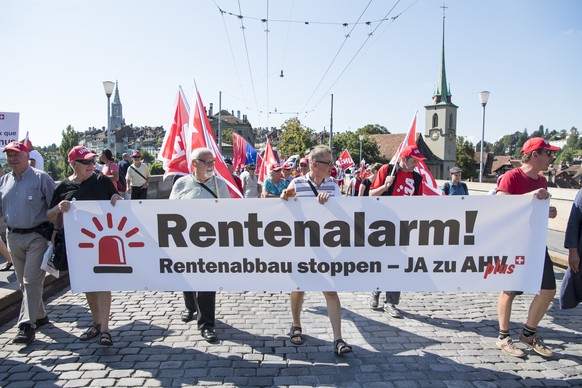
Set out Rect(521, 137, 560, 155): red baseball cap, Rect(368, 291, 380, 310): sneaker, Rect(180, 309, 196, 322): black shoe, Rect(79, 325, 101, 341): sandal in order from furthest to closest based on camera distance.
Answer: Rect(368, 291, 380, 310): sneaker, Rect(180, 309, 196, 322): black shoe, Rect(79, 325, 101, 341): sandal, Rect(521, 137, 560, 155): red baseball cap

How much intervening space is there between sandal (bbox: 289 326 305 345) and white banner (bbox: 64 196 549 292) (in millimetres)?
536

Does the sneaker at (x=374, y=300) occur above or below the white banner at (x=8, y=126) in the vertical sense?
below

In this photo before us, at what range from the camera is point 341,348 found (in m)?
3.90

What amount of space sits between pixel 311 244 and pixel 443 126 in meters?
98.2

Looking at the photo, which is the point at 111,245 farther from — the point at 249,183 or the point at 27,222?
the point at 249,183

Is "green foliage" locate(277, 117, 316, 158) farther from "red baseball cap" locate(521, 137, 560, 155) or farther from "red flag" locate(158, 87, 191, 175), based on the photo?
"red baseball cap" locate(521, 137, 560, 155)

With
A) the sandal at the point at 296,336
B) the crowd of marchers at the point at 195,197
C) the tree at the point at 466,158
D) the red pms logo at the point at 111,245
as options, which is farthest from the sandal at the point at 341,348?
the tree at the point at 466,158

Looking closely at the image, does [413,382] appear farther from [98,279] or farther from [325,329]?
[98,279]

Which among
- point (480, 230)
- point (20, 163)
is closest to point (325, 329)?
point (480, 230)

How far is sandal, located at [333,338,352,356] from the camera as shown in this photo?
390cm

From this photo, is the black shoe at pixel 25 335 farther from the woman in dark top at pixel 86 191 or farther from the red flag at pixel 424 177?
the red flag at pixel 424 177

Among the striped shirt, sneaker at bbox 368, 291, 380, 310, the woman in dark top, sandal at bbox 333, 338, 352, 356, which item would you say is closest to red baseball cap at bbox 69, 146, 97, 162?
the woman in dark top

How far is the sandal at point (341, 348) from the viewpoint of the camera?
12.8ft

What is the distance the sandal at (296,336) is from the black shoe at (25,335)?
261 cm
